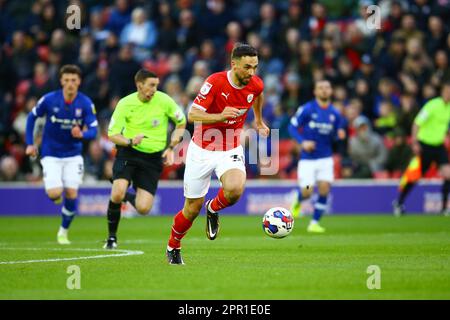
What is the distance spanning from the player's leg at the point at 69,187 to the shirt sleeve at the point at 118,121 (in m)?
1.78

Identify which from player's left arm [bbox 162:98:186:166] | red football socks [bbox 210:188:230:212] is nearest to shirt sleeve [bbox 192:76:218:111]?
red football socks [bbox 210:188:230:212]

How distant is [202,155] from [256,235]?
627 cm

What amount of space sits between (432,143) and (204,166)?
12041 mm

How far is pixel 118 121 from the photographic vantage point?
1453cm

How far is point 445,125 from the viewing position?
22.2 metres

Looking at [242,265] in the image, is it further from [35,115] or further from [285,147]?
[285,147]

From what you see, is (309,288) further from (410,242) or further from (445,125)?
(445,125)

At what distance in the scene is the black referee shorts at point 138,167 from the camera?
576 inches

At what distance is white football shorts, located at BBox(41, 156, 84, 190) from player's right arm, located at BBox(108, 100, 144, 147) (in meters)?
1.73

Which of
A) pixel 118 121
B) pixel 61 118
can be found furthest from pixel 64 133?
pixel 118 121

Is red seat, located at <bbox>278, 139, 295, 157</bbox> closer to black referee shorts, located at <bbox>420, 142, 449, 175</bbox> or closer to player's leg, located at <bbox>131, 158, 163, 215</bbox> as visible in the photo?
black referee shorts, located at <bbox>420, 142, 449, 175</bbox>

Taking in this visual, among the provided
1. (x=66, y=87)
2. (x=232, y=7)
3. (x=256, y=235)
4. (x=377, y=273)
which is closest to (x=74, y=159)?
(x=66, y=87)
